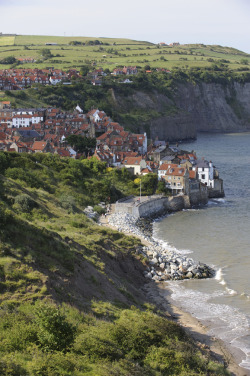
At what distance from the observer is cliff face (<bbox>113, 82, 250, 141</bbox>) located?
130 m

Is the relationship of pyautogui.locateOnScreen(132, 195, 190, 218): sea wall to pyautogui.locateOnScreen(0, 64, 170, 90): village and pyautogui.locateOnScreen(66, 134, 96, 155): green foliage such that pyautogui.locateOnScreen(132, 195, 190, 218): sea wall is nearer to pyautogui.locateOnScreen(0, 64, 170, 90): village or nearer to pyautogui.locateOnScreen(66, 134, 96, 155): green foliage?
pyautogui.locateOnScreen(66, 134, 96, 155): green foliage

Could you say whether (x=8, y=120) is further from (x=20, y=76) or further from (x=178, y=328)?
(x=178, y=328)

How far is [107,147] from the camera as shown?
73312mm

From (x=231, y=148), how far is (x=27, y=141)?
4689 centimetres

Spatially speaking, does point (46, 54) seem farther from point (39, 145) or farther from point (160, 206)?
point (160, 206)

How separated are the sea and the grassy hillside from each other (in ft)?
9.65

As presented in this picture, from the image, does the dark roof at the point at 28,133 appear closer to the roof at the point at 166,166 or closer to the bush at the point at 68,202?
the roof at the point at 166,166

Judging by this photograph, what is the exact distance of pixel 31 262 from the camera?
23.6m

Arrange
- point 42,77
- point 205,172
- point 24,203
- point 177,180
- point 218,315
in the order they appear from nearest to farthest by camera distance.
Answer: point 218,315
point 24,203
point 177,180
point 205,172
point 42,77

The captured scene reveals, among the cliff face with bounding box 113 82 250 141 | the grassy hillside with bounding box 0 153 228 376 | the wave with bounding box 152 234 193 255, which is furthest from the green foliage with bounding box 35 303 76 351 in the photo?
the cliff face with bounding box 113 82 250 141

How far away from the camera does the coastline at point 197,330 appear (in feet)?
75.6

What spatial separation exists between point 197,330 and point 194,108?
13776 cm

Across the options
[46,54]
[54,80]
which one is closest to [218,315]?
[54,80]

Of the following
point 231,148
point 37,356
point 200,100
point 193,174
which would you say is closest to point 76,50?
point 200,100
